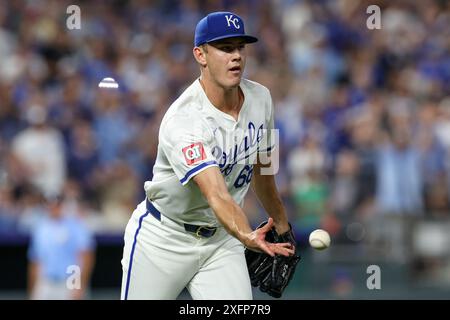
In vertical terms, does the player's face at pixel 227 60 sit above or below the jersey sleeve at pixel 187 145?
above

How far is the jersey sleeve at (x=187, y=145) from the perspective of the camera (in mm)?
5633

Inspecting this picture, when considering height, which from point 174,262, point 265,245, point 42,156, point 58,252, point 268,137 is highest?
point 268,137

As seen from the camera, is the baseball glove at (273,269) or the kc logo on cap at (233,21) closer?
the kc logo on cap at (233,21)

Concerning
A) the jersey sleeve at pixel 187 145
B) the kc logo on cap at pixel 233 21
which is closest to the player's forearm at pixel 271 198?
the jersey sleeve at pixel 187 145

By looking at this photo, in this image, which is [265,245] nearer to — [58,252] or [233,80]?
[233,80]

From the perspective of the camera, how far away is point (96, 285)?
11375 mm

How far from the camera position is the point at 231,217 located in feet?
17.8

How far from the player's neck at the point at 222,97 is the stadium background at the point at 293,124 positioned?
16.7ft

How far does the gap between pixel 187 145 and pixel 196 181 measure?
0.72 feet

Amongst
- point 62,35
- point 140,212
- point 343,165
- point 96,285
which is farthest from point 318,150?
point 140,212

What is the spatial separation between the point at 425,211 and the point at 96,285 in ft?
13.1

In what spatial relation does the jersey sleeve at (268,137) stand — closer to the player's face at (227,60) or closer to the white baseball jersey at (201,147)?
the white baseball jersey at (201,147)

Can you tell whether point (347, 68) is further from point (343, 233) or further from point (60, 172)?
point (60, 172)

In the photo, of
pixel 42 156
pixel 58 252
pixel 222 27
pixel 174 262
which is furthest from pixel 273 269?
pixel 42 156
